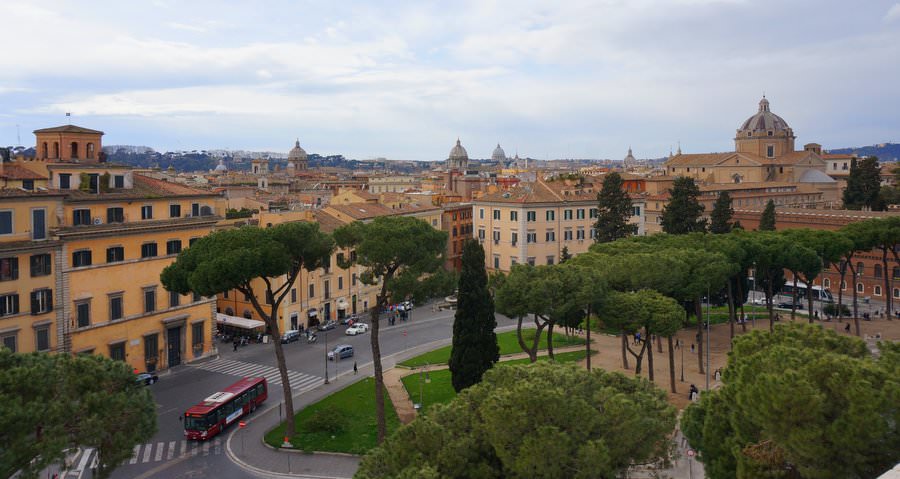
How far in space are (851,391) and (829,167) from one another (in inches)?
4612

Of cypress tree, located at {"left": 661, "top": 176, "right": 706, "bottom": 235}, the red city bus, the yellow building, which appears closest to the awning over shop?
the red city bus

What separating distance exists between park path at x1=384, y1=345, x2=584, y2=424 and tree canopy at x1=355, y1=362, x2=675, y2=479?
15130mm

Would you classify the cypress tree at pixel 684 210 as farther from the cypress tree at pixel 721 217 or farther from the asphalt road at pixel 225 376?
the asphalt road at pixel 225 376

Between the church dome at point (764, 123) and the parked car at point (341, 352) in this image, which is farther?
the church dome at point (764, 123)

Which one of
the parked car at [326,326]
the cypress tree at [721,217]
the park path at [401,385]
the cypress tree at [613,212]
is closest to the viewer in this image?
the park path at [401,385]

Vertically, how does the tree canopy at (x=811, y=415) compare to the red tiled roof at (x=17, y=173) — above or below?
below

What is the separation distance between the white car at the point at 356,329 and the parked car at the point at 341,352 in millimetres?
5568

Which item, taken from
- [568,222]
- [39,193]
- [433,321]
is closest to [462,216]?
[568,222]

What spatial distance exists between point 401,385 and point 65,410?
67.6ft

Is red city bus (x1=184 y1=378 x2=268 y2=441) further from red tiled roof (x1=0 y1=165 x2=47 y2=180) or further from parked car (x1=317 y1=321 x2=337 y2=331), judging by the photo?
parked car (x1=317 y1=321 x2=337 y2=331)

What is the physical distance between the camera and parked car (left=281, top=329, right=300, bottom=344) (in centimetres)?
4472

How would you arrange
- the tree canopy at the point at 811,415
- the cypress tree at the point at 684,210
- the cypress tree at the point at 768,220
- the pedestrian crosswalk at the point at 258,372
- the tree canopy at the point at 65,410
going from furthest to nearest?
the cypress tree at the point at 768,220
the cypress tree at the point at 684,210
the pedestrian crosswalk at the point at 258,372
the tree canopy at the point at 65,410
the tree canopy at the point at 811,415

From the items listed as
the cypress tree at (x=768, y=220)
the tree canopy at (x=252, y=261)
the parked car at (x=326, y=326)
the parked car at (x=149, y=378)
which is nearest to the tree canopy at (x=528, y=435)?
the tree canopy at (x=252, y=261)

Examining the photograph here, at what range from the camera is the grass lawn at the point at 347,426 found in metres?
26.5
